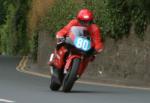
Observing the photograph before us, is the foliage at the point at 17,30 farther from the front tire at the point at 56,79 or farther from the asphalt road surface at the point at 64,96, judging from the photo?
the front tire at the point at 56,79

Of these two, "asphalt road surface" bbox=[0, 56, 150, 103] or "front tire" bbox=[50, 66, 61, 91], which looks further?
"front tire" bbox=[50, 66, 61, 91]

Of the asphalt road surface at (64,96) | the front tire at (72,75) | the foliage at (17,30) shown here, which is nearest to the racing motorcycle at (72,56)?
the front tire at (72,75)

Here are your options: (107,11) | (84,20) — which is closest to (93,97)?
(84,20)

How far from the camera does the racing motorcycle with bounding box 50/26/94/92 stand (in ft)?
44.5

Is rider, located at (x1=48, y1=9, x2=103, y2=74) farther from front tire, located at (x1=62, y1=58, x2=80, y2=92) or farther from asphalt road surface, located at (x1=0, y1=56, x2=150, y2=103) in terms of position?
asphalt road surface, located at (x1=0, y1=56, x2=150, y2=103)

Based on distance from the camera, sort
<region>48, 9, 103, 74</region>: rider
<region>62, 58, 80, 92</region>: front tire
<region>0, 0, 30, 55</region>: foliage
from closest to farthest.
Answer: <region>62, 58, 80, 92</region>: front tire < <region>48, 9, 103, 74</region>: rider < <region>0, 0, 30, 55</region>: foliage

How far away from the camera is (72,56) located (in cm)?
1364

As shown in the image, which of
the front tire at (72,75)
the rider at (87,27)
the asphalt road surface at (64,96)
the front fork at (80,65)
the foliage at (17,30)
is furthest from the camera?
the foliage at (17,30)

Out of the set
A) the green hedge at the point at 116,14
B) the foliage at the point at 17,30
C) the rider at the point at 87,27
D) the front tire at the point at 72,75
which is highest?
the rider at the point at 87,27

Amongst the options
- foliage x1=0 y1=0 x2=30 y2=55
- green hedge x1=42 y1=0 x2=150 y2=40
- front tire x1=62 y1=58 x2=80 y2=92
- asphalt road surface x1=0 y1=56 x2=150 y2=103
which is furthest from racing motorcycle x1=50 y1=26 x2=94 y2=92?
foliage x1=0 y1=0 x2=30 y2=55

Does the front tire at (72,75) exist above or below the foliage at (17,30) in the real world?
above

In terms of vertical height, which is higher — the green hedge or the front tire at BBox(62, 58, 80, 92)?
the front tire at BBox(62, 58, 80, 92)

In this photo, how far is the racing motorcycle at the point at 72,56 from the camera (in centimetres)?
1356

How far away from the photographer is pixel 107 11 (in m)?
20.1
